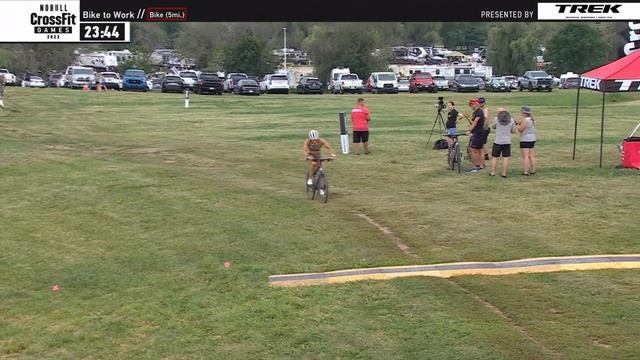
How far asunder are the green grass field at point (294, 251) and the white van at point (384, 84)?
36055mm

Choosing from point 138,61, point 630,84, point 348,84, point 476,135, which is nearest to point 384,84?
point 348,84

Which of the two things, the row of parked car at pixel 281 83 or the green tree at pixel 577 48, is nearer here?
the row of parked car at pixel 281 83

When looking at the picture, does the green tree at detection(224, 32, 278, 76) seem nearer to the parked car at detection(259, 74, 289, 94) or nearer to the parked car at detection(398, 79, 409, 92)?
the parked car at detection(259, 74, 289, 94)

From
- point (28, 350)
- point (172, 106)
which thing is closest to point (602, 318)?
point (28, 350)

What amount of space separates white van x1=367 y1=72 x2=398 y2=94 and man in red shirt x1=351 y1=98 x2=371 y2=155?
124 feet

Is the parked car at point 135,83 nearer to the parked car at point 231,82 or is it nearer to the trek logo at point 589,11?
the parked car at point 231,82

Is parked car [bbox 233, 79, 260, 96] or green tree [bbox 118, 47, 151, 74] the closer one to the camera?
parked car [bbox 233, 79, 260, 96]

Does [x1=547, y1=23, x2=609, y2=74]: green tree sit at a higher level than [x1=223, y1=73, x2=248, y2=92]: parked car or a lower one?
higher

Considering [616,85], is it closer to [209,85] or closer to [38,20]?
[38,20]

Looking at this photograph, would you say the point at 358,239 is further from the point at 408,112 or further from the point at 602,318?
the point at 408,112

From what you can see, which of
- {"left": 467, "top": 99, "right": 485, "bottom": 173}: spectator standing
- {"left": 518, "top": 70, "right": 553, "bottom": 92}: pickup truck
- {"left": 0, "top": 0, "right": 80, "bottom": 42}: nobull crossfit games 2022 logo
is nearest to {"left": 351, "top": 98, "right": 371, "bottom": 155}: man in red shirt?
{"left": 467, "top": 99, "right": 485, "bottom": 173}: spectator standing

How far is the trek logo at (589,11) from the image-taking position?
10.1 metres

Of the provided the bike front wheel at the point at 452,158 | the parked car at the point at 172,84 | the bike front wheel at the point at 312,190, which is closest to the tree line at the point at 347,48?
the parked car at the point at 172,84

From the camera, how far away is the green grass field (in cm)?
872
